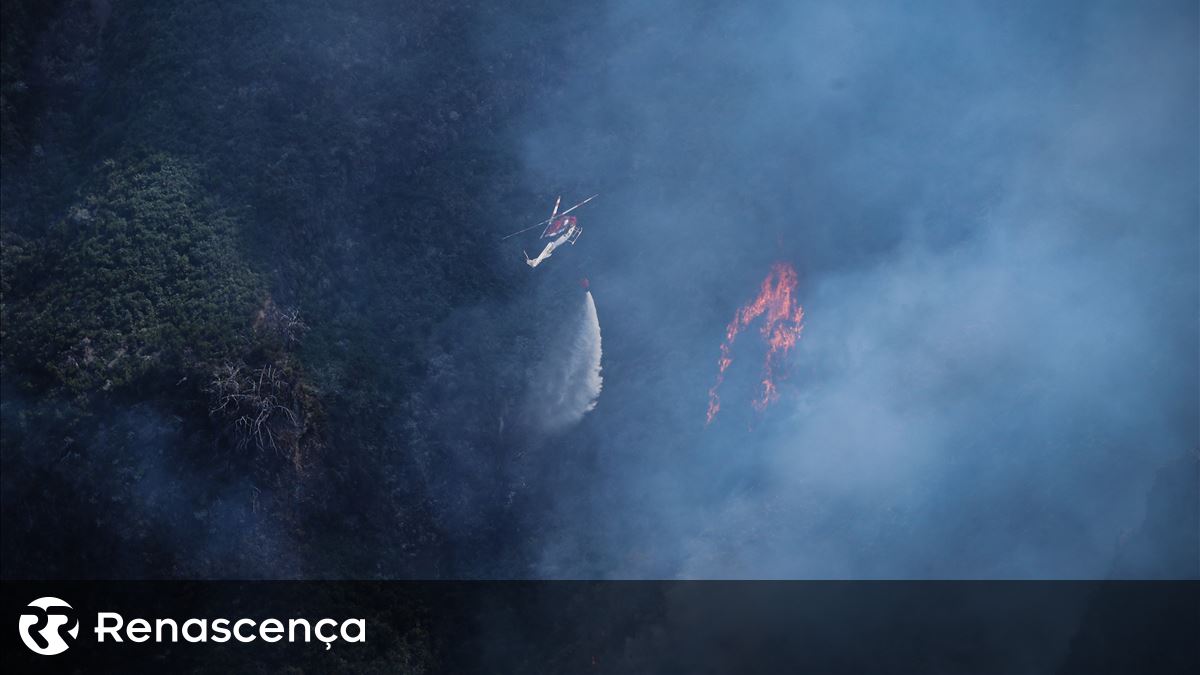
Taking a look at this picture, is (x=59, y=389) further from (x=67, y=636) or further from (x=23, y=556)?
(x=67, y=636)

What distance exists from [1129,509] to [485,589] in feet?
82.8

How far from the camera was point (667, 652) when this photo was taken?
42.2m

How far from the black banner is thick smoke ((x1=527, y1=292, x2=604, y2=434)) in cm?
623

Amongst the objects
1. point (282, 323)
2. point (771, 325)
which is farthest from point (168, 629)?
point (771, 325)

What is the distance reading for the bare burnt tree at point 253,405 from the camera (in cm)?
3788

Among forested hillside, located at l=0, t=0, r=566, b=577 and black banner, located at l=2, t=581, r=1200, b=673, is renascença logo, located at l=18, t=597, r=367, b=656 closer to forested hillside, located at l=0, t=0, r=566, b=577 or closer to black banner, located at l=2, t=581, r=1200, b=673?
black banner, located at l=2, t=581, r=1200, b=673

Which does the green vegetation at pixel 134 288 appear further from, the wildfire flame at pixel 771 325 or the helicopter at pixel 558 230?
the wildfire flame at pixel 771 325

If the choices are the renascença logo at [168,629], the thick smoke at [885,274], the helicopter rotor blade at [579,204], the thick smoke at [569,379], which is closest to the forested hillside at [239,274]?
the renascença logo at [168,629]

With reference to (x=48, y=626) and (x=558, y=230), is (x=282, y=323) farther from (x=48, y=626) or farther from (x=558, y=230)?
(x=48, y=626)

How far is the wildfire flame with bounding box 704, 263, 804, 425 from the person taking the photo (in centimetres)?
4556

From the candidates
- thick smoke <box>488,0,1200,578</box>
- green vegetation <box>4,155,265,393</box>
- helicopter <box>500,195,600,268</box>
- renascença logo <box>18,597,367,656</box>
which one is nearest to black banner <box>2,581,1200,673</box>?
renascença logo <box>18,597,367,656</box>

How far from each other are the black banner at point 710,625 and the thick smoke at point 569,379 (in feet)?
20.4

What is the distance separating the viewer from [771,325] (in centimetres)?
4622

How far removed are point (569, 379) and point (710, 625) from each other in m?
10.6
